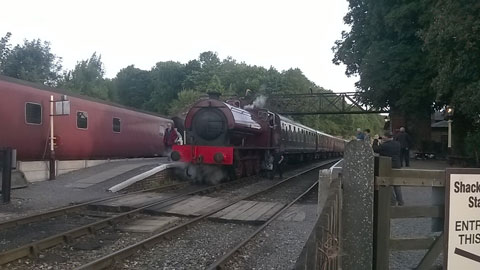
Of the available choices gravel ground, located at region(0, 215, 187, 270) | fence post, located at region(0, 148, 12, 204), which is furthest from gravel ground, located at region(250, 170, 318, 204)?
fence post, located at region(0, 148, 12, 204)

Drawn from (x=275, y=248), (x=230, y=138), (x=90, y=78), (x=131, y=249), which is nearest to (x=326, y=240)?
(x=131, y=249)

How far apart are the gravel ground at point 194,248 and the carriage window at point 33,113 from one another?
7.98 metres

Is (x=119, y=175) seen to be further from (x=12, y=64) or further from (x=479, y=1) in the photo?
(x=12, y=64)

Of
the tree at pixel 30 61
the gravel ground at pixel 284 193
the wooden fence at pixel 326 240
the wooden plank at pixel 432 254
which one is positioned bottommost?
the gravel ground at pixel 284 193

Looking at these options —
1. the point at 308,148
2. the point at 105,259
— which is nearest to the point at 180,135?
the point at 308,148

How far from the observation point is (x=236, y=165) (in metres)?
16.6

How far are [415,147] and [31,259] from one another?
27.9 metres

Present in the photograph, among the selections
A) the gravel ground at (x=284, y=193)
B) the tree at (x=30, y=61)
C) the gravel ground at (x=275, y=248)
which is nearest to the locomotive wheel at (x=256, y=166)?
the gravel ground at (x=284, y=193)

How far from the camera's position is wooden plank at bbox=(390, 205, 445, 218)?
2.93m

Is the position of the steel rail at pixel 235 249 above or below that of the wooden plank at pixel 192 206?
above

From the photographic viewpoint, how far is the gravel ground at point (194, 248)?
6238 millimetres

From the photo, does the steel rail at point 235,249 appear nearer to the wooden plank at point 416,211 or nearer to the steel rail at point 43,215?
the wooden plank at point 416,211

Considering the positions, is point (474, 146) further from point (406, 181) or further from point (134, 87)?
point (134, 87)

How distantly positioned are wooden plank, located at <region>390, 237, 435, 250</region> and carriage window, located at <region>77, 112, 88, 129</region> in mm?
15266
